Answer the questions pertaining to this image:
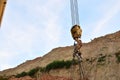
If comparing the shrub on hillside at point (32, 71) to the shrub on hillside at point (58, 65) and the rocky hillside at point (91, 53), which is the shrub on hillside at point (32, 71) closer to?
the shrub on hillside at point (58, 65)

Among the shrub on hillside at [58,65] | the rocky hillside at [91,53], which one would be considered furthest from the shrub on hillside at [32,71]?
the rocky hillside at [91,53]

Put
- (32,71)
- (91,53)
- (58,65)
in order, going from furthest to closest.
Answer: (32,71), (91,53), (58,65)

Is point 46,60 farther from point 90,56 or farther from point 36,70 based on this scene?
point 90,56

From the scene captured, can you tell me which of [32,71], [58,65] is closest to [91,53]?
[58,65]

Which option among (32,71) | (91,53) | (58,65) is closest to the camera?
(58,65)

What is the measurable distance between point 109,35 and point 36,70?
13.9 m

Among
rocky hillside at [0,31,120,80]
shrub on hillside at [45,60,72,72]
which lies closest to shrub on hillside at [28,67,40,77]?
shrub on hillside at [45,60,72,72]

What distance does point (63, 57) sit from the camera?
5900 cm

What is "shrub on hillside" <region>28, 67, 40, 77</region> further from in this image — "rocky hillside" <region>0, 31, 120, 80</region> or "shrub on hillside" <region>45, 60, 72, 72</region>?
"rocky hillside" <region>0, 31, 120, 80</region>

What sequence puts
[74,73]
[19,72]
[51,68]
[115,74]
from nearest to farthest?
[115,74]
[74,73]
[51,68]
[19,72]

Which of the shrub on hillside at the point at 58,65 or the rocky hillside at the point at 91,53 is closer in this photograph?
the rocky hillside at the point at 91,53

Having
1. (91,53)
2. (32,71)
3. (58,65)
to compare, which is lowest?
(32,71)

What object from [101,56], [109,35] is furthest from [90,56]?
[109,35]

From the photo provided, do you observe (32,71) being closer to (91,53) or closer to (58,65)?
(58,65)
